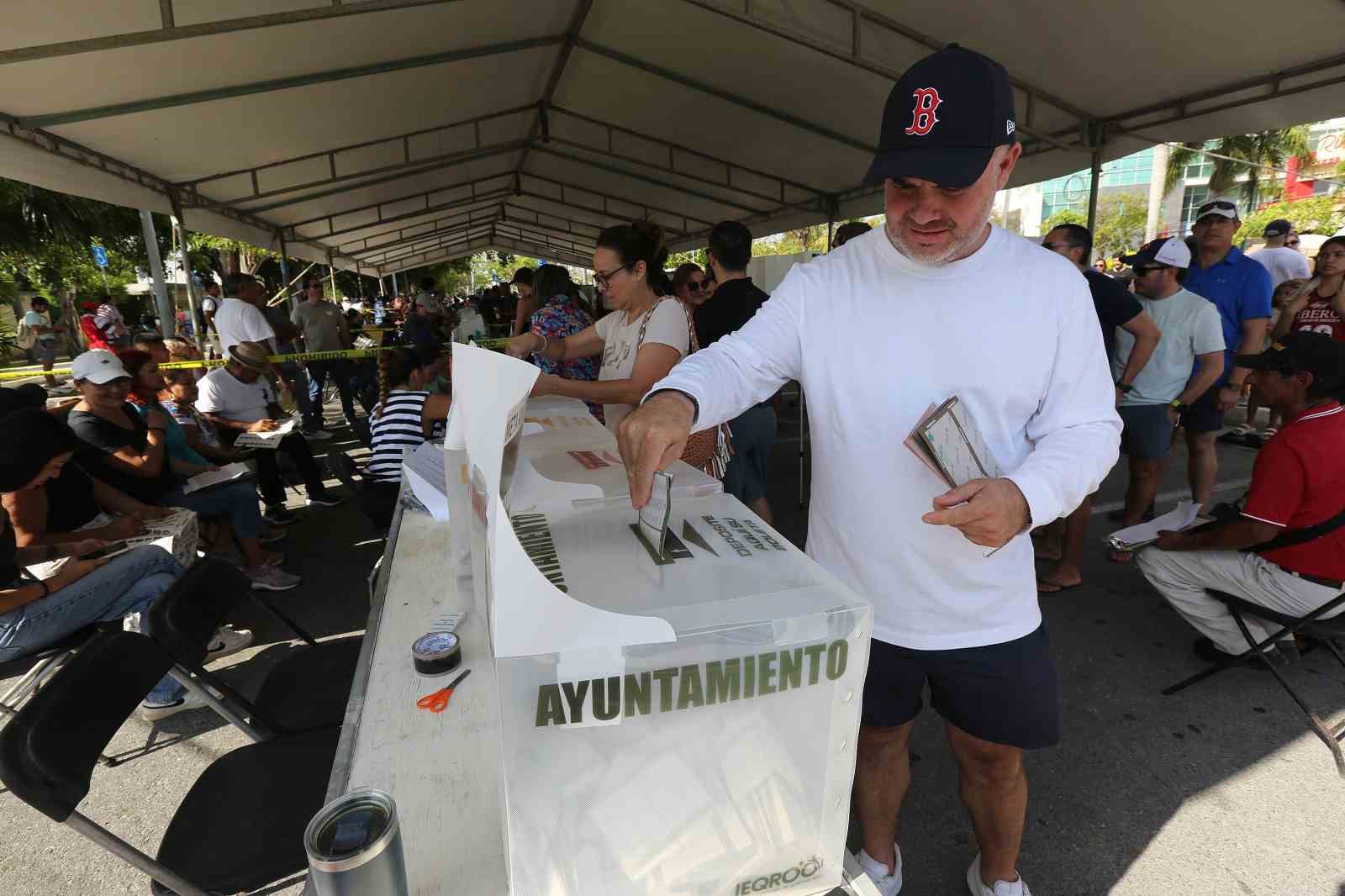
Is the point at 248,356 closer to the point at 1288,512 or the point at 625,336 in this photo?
the point at 625,336

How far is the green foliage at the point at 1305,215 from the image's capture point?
25.0 m

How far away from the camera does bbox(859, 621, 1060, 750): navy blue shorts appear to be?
51.1 inches

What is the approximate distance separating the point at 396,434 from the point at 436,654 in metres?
2.56

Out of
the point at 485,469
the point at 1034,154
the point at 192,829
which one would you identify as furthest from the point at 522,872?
the point at 1034,154

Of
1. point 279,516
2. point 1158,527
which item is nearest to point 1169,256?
point 1158,527

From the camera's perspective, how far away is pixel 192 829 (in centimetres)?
154

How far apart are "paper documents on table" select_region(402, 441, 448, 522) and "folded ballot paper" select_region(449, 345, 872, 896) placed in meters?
1.50

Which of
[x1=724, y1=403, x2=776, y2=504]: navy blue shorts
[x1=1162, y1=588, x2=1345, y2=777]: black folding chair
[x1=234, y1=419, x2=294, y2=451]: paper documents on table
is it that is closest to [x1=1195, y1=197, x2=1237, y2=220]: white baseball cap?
[x1=1162, y1=588, x2=1345, y2=777]: black folding chair

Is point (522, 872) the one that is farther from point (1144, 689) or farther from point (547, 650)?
point (1144, 689)

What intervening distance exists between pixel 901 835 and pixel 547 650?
1874mm

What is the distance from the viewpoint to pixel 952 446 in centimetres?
96

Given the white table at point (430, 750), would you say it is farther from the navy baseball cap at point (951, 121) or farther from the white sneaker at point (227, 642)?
the white sneaker at point (227, 642)

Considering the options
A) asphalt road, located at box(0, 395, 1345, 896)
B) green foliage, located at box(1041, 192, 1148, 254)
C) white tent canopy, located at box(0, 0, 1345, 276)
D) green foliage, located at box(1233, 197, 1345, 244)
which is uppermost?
green foliage, located at box(1041, 192, 1148, 254)

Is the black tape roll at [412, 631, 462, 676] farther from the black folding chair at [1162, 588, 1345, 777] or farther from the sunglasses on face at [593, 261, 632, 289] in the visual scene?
the black folding chair at [1162, 588, 1345, 777]
